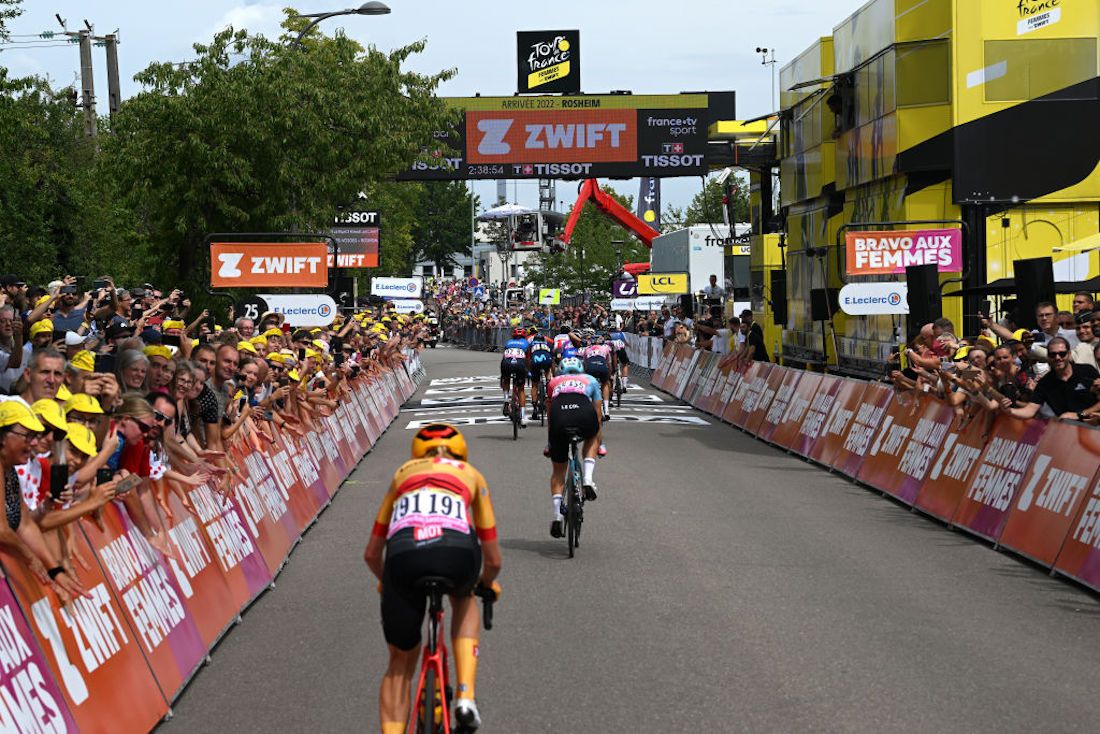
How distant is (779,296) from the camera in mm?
33938

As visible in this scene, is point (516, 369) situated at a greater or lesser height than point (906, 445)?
greater

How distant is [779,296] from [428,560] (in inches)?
1105

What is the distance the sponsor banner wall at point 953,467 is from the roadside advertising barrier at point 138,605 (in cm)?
616

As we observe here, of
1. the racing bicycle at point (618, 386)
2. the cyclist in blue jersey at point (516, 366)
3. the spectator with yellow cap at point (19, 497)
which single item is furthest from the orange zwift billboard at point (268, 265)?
the spectator with yellow cap at point (19, 497)

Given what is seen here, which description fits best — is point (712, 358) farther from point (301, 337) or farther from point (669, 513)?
point (669, 513)

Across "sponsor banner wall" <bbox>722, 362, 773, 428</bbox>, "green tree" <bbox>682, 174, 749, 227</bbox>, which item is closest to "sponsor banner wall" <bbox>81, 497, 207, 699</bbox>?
"sponsor banner wall" <bbox>722, 362, 773, 428</bbox>

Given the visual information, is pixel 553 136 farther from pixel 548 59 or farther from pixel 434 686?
pixel 434 686

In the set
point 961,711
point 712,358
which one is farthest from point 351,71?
point 961,711

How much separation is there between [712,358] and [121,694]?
26150 millimetres

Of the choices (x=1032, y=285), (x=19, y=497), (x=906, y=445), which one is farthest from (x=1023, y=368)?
(x=19, y=497)

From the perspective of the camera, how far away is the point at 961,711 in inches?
313

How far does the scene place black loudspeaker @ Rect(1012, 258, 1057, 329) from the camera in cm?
A: 1677

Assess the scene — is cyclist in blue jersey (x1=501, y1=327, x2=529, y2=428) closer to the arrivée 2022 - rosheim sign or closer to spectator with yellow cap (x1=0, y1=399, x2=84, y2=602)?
the arrivée 2022 - rosheim sign

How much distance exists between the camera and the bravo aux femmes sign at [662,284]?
183 ft
